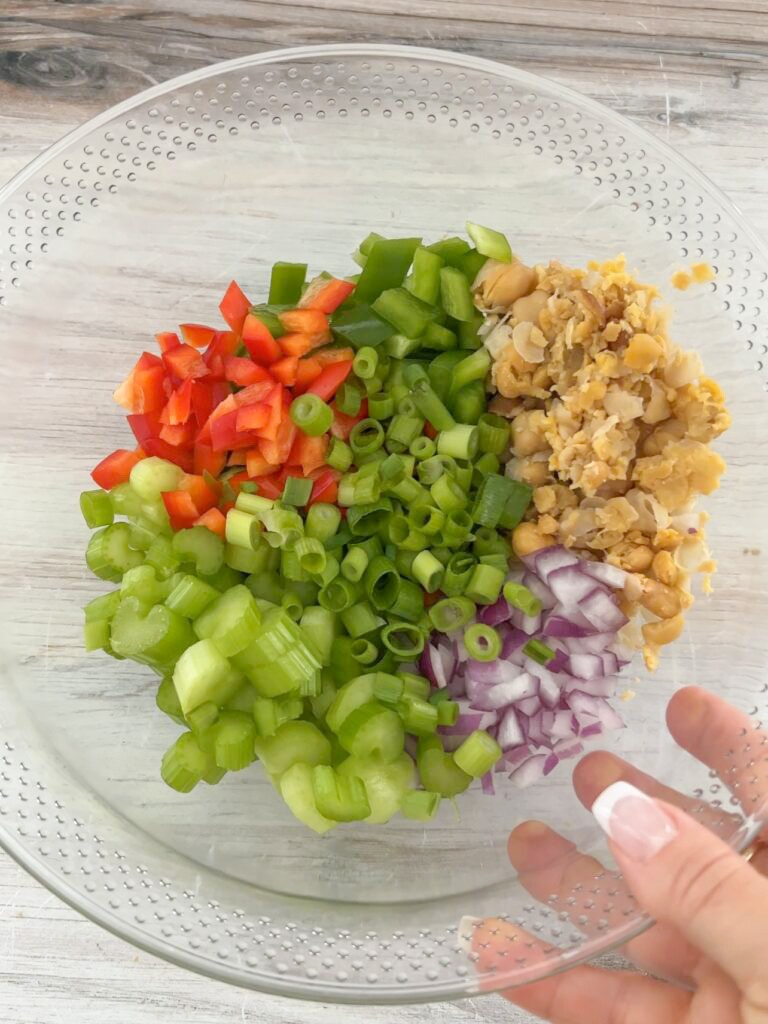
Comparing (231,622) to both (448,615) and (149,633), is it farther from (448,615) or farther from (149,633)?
(448,615)

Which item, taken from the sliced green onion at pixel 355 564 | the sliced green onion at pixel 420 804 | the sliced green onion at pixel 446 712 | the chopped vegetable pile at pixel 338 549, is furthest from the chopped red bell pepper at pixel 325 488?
the sliced green onion at pixel 420 804

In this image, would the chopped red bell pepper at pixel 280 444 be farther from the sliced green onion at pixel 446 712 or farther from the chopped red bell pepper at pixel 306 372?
the sliced green onion at pixel 446 712

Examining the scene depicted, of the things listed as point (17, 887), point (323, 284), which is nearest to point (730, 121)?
point (323, 284)

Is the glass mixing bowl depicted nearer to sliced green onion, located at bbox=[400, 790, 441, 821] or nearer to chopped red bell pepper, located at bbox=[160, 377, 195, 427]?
sliced green onion, located at bbox=[400, 790, 441, 821]

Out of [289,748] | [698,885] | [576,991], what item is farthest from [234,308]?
[576,991]

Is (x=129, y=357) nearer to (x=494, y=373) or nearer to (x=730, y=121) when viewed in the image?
(x=494, y=373)

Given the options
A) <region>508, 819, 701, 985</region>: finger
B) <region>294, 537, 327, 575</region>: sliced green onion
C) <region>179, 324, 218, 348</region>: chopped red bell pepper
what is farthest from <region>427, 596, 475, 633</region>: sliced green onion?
<region>179, 324, 218, 348</region>: chopped red bell pepper

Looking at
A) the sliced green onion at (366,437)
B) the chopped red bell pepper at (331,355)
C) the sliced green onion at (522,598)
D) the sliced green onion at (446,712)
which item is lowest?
the sliced green onion at (446,712)
